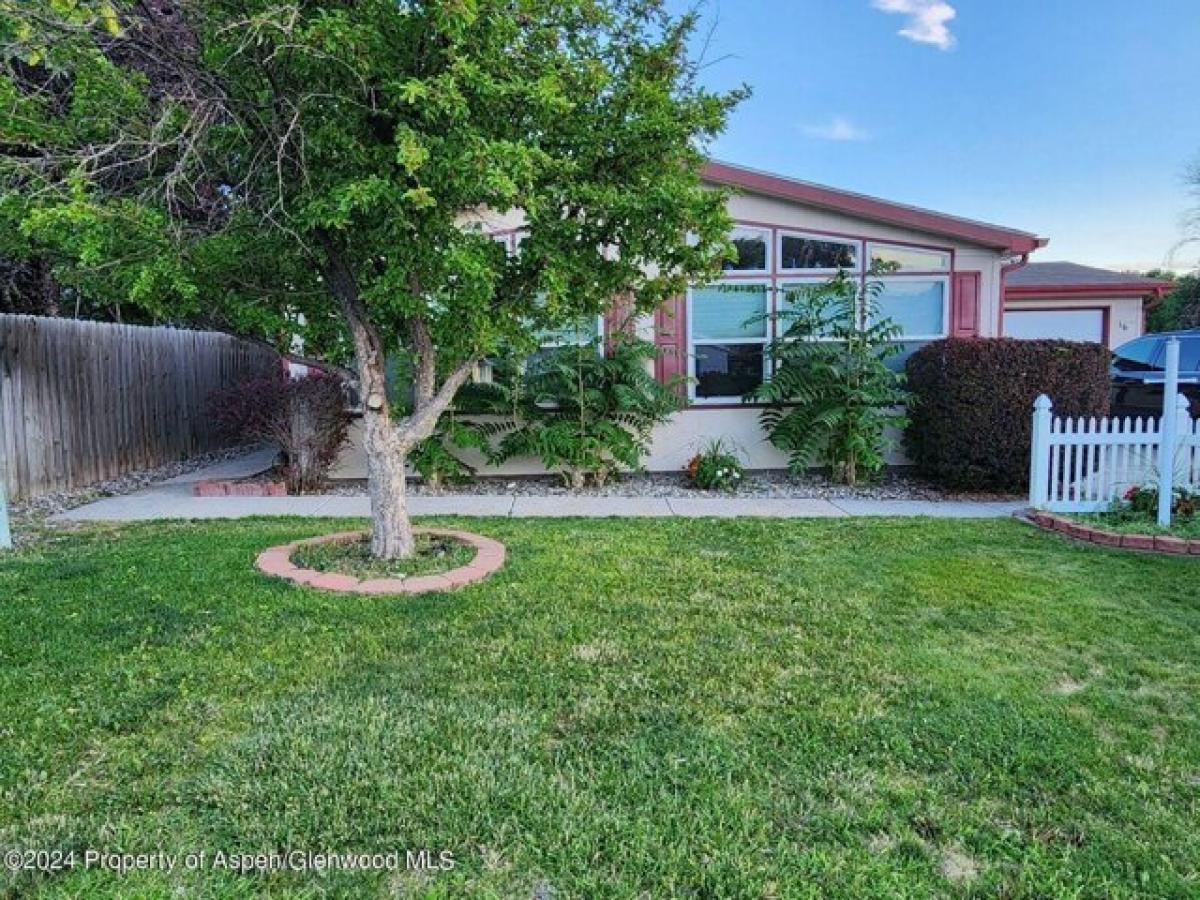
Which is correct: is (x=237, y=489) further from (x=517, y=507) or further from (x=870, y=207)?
(x=870, y=207)

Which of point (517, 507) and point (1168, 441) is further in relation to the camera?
point (517, 507)

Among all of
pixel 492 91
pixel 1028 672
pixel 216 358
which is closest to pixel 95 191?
pixel 492 91

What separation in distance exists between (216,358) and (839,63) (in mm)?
10510

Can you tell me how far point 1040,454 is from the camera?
6.59 meters

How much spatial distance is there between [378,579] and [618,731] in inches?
86.1

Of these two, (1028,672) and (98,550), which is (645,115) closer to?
(1028,672)

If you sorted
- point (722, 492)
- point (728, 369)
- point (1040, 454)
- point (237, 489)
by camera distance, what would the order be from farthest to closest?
point (728, 369) → point (722, 492) → point (237, 489) → point (1040, 454)

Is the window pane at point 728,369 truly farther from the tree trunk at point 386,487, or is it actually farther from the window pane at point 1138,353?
the window pane at point 1138,353

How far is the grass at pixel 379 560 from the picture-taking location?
4566 mm

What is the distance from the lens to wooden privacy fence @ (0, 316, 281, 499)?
7305mm

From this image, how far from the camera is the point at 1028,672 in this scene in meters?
3.36

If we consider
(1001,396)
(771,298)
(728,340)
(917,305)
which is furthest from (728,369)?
(1001,396)

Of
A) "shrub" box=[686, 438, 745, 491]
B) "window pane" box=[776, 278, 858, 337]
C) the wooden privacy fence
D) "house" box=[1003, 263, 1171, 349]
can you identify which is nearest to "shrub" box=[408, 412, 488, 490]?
the wooden privacy fence

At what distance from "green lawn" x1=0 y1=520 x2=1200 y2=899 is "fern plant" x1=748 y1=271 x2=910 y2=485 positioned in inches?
139
